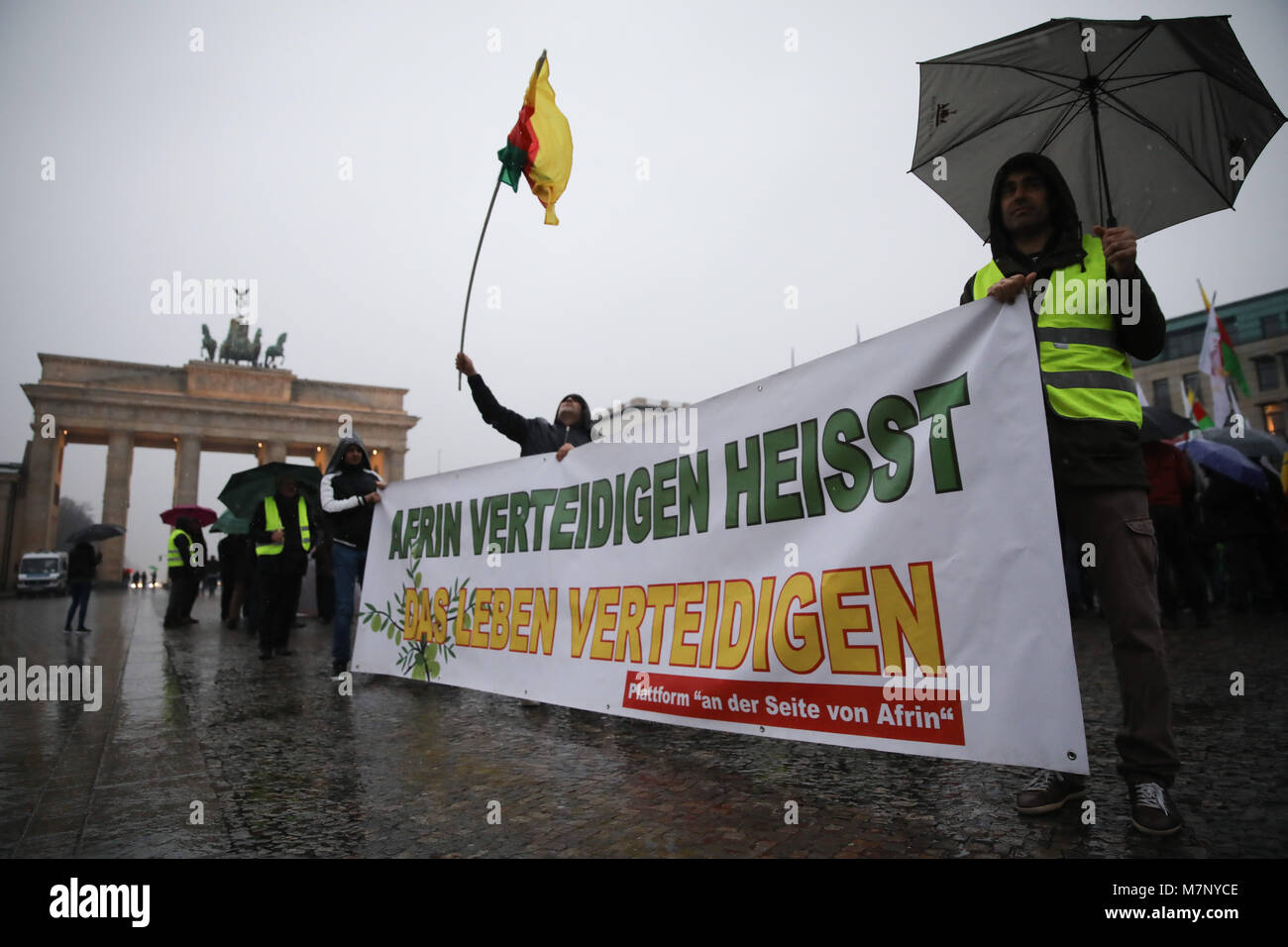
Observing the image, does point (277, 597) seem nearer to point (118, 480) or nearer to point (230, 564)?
point (230, 564)

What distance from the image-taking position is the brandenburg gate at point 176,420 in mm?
45500

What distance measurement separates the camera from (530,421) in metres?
5.76

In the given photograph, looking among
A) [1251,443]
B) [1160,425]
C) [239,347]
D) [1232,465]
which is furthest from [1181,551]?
[239,347]

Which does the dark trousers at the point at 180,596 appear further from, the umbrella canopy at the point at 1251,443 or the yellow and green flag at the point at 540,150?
the umbrella canopy at the point at 1251,443

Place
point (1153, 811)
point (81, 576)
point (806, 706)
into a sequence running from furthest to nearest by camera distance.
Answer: point (81, 576) < point (806, 706) < point (1153, 811)

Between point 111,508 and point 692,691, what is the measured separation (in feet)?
178

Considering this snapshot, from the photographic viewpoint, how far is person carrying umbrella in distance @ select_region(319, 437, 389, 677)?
6168mm

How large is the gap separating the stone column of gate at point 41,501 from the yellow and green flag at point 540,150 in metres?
51.5

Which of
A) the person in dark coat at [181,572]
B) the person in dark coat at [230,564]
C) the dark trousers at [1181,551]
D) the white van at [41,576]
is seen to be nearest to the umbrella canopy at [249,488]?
the person in dark coat at [230,564]

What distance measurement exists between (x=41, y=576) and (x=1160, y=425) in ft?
126

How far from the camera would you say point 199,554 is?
494 inches

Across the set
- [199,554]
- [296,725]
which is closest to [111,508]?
[199,554]

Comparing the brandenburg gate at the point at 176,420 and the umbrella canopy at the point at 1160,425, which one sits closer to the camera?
the umbrella canopy at the point at 1160,425

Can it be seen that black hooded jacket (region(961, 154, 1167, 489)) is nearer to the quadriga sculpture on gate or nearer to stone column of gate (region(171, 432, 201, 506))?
stone column of gate (region(171, 432, 201, 506))
